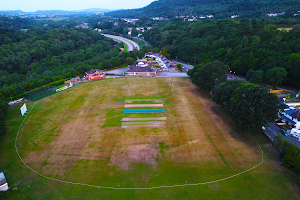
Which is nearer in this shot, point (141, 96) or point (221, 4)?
point (141, 96)

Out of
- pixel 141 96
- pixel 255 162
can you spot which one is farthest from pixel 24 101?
pixel 255 162

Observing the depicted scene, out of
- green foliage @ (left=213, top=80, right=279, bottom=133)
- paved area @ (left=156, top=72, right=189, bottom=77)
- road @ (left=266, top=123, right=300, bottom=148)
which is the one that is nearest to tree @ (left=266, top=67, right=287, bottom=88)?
road @ (left=266, top=123, right=300, bottom=148)

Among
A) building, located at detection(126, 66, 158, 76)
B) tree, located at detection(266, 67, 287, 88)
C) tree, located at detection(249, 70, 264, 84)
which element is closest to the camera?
tree, located at detection(266, 67, 287, 88)

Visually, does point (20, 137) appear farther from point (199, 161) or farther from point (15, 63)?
point (15, 63)

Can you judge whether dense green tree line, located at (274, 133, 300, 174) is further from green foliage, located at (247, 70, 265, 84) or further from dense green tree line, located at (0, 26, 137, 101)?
dense green tree line, located at (0, 26, 137, 101)

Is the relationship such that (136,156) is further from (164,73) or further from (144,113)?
(164,73)
